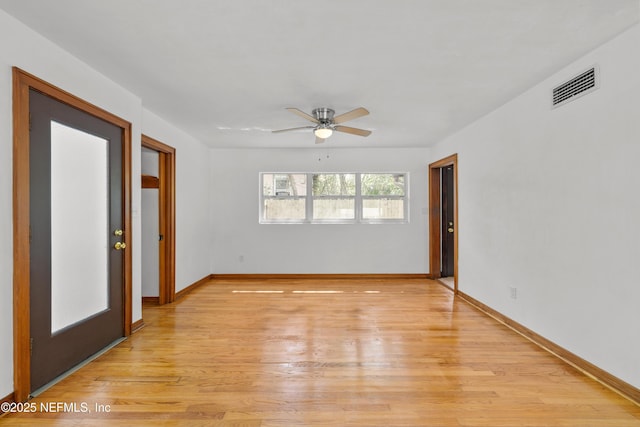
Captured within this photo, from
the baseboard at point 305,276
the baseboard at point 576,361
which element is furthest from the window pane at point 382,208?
the baseboard at point 576,361

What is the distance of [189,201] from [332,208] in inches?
98.0

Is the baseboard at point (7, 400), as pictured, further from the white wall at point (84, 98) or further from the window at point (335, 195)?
the window at point (335, 195)

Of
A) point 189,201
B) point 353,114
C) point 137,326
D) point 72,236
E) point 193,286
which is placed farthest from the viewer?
point 193,286

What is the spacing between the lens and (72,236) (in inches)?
100.0

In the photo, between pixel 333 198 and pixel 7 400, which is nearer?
pixel 7 400

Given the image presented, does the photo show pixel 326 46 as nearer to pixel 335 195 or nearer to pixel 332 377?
pixel 332 377

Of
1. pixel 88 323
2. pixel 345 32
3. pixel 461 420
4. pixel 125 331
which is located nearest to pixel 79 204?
pixel 88 323

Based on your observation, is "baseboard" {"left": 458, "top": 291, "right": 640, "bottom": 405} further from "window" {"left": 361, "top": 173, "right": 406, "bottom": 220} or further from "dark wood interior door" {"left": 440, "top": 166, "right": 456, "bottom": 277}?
"window" {"left": 361, "top": 173, "right": 406, "bottom": 220}

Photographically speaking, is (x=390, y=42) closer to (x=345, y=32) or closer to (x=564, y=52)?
(x=345, y=32)

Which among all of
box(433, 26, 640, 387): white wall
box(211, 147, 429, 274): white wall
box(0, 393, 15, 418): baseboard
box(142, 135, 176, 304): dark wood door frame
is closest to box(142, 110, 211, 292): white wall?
box(142, 135, 176, 304): dark wood door frame

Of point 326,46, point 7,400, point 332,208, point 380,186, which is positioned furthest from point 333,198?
point 7,400

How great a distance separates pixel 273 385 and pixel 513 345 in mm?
2193

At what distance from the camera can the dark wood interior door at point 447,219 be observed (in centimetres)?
586

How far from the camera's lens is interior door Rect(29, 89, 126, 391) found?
2209mm
